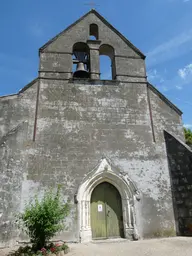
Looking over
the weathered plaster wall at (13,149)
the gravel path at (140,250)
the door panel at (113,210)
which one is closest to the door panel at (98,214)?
the door panel at (113,210)

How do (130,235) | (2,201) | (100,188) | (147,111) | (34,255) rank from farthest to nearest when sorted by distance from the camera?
1. (147,111)
2. (100,188)
3. (130,235)
4. (2,201)
5. (34,255)

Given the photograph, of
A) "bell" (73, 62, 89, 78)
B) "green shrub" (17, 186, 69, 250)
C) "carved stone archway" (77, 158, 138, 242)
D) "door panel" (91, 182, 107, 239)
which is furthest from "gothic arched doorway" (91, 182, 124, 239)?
"bell" (73, 62, 89, 78)

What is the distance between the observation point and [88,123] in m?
9.30

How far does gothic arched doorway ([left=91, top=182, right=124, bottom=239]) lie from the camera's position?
26.6ft

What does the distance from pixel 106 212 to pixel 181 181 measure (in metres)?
3.00

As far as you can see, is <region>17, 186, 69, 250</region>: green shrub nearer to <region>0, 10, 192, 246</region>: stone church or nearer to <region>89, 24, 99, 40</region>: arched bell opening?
<region>0, 10, 192, 246</region>: stone church

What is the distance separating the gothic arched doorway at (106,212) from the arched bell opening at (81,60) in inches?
201

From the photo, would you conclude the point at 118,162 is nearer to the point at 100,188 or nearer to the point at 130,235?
the point at 100,188

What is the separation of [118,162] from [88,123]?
1964mm

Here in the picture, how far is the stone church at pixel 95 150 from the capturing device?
8.01 m

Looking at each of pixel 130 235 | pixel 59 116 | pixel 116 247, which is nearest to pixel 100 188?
pixel 130 235

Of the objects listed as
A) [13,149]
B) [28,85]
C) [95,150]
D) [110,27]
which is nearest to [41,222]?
[13,149]

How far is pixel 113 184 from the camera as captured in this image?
8.61 m

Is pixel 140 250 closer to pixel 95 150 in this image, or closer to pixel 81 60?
pixel 95 150
